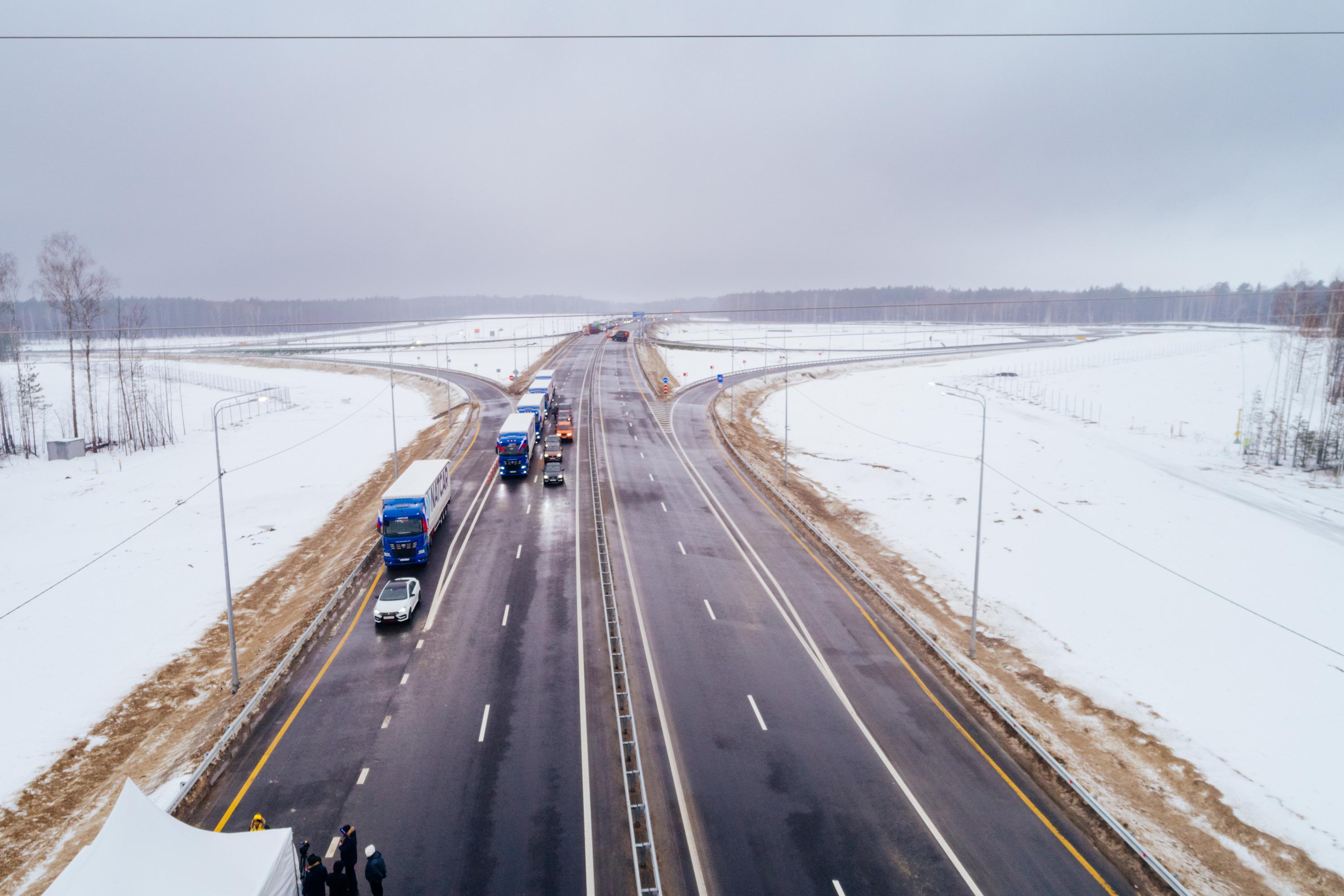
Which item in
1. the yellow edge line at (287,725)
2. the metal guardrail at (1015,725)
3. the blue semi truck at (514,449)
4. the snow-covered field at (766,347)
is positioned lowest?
the yellow edge line at (287,725)

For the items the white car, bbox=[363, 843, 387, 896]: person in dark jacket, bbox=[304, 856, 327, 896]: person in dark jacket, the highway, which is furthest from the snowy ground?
bbox=[363, 843, 387, 896]: person in dark jacket

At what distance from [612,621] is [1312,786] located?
76.6ft

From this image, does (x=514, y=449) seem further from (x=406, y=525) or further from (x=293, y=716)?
(x=293, y=716)

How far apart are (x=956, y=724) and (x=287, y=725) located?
2155 cm

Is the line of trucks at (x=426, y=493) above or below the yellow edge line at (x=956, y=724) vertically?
above

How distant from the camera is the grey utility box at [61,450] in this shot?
188ft

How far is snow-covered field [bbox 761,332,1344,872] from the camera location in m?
21.9

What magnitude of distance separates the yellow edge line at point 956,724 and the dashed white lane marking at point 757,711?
613 cm

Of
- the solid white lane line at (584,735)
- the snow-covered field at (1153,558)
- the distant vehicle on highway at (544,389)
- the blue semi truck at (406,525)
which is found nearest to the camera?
the solid white lane line at (584,735)

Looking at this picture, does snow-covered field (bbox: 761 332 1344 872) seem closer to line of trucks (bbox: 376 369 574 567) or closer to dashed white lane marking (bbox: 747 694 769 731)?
dashed white lane marking (bbox: 747 694 769 731)

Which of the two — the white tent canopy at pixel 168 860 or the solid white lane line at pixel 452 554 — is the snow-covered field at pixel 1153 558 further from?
the white tent canopy at pixel 168 860

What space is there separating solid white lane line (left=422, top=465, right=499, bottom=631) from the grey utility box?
40.0 meters

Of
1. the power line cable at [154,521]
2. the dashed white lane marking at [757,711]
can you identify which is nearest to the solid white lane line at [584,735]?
the dashed white lane marking at [757,711]

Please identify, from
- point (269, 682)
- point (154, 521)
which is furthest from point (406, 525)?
point (154, 521)
